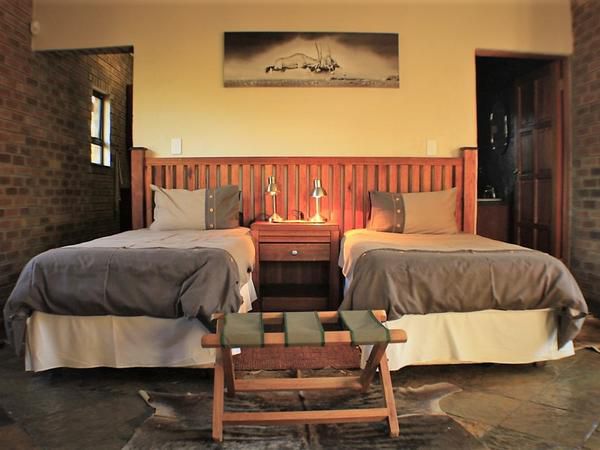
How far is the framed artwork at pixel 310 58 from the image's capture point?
11.3 feet

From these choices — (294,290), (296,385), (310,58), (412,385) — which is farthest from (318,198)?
(296,385)

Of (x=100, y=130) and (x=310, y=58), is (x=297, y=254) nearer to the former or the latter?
(x=310, y=58)

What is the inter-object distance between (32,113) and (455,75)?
3.31 metres

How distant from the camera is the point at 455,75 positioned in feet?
11.5

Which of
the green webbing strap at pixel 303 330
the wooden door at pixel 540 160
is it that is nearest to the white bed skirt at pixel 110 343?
the green webbing strap at pixel 303 330

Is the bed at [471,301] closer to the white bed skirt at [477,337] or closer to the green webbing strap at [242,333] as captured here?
the white bed skirt at [477,337]

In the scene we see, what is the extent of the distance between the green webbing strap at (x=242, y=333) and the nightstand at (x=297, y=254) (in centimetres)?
139

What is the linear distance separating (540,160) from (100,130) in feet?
14.4

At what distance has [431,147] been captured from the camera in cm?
351

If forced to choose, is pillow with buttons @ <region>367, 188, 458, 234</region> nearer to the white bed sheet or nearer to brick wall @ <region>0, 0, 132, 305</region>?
the white bed sheet

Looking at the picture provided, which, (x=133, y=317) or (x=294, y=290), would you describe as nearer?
(x=133, y=317)

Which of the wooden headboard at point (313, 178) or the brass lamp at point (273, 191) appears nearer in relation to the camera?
the brass lamp at point (273, 191)

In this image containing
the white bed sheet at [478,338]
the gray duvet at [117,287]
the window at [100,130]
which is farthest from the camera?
the window at [100,130]

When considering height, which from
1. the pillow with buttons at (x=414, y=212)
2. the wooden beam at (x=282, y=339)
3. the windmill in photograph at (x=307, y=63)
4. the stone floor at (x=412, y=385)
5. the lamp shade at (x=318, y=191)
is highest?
the windmill in photograph at (x=307, y=63)
